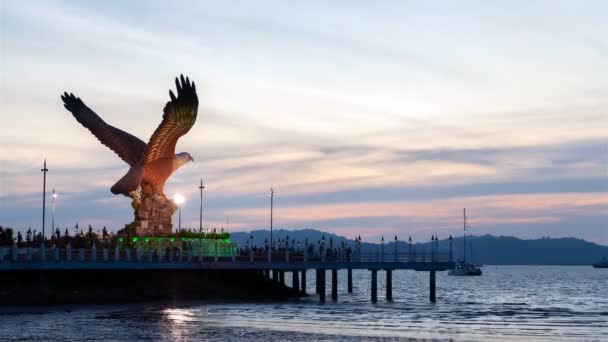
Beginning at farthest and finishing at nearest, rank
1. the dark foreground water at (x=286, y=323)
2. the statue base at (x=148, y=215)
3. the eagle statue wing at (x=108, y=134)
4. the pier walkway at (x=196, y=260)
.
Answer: the statue base at (x=148, y=215) < the eagle statue wing at (x=108, y=134) < the pier walkway at (x=196, y=260) < the dark foreground water at (x=286, y=323)

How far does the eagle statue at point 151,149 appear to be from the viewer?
80.8 metres

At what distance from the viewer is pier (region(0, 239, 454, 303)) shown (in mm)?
71875

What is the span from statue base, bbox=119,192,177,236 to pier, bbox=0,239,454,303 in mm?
5119

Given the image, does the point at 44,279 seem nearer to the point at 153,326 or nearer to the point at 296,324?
the point at 153,326

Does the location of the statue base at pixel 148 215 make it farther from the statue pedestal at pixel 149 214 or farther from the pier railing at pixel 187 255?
the pier railing at pixel 187 255

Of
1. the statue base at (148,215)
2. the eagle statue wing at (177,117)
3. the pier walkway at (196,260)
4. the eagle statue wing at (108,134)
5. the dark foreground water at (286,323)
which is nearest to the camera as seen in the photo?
the dark foreground water at (286,323)

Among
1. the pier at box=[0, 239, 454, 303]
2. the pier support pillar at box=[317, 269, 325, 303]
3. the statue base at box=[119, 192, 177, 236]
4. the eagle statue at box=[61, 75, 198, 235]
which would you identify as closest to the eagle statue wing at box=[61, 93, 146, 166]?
the eagle statue at box=[61, 75, 198, 235]

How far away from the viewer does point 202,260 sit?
80.8 m

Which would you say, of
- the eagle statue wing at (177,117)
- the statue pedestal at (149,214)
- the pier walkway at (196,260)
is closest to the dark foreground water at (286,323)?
the pier walkway at (196,260)

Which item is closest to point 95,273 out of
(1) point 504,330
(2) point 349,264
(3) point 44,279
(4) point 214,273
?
(3) point 44,279

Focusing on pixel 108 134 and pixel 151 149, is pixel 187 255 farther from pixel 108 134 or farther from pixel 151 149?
pixel 108 134

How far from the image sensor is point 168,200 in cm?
8994

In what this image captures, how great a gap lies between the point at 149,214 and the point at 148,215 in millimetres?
124

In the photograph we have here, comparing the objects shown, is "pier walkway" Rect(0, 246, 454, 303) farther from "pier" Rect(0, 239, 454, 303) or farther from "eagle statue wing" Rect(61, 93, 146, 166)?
"eagle statue wing" Rect(61, 93, 146, 166)
